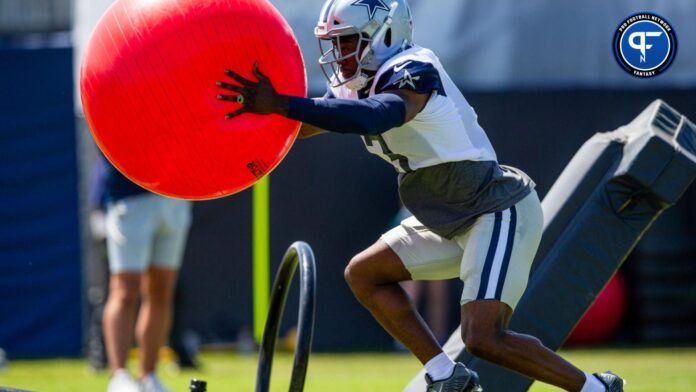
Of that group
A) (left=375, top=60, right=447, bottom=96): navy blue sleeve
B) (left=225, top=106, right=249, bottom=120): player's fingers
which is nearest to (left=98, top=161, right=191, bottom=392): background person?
(left=375, top=60, right=447, bottom=96): navy blue sleeve

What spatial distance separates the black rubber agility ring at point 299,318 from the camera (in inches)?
201

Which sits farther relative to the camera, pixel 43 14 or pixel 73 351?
pixel 43 14

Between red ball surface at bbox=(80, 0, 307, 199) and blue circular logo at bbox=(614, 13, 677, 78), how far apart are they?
4.00 meters

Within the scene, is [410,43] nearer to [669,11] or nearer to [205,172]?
[205,172]

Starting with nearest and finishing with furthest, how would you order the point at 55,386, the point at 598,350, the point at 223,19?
1. the point at 223,19
2. the point at 55,386
3. the point at 598,350

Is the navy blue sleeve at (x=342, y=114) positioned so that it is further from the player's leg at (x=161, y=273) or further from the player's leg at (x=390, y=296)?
the player's leg at (x=161, y=273)

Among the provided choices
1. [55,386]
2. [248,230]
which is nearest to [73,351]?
[248,230]

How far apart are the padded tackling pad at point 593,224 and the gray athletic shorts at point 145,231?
2314 mm

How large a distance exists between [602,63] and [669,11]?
2.90 ft

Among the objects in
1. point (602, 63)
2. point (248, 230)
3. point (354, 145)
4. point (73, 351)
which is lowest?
point (73, 351)

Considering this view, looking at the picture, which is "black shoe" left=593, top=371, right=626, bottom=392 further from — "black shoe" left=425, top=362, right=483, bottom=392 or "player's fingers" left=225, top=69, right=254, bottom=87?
"player's fingers" left=225, top=69, right=254, bottom=87

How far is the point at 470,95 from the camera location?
1238cm

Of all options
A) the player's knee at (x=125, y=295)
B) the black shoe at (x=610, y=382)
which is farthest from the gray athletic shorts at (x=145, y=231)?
the black shoe at (x=610, y=382)

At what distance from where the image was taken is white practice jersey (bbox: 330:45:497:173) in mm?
4879
